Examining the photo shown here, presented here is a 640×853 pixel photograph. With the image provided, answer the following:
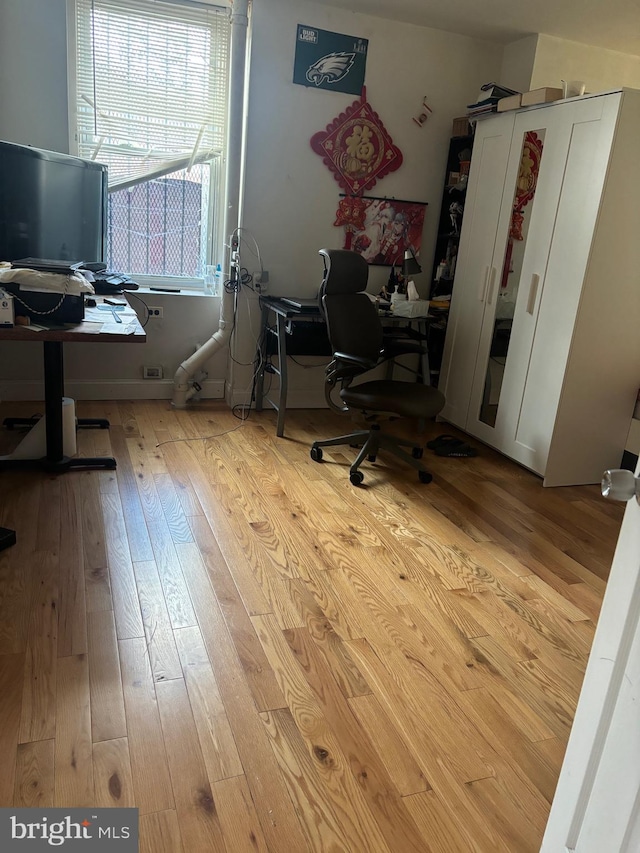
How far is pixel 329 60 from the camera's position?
394 centimetres

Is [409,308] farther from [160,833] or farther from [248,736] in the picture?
[160,833]

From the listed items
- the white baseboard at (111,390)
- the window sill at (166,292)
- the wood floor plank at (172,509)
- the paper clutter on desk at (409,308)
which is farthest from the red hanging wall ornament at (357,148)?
the wood floor plank at (172,509)

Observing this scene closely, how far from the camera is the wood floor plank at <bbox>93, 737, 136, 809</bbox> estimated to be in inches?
54.9

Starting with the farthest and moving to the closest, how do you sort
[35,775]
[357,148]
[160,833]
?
[357,148], [35,775], [160,833]

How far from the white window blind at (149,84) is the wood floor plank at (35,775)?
338 centimetres

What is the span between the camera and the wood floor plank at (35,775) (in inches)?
54.1

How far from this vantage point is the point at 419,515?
2963mm

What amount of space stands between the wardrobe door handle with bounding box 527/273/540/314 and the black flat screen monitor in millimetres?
2380

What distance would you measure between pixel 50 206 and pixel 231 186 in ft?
3.95

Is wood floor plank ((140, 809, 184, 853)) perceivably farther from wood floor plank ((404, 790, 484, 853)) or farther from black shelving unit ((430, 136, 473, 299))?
black shelving unit ((430, 136, 473, 299))

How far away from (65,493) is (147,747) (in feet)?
5.15

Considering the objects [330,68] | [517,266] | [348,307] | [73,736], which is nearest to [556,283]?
[517,266]

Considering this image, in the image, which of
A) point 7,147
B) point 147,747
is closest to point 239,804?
point 147,747

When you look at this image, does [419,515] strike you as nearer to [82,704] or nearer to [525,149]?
[82,704]
